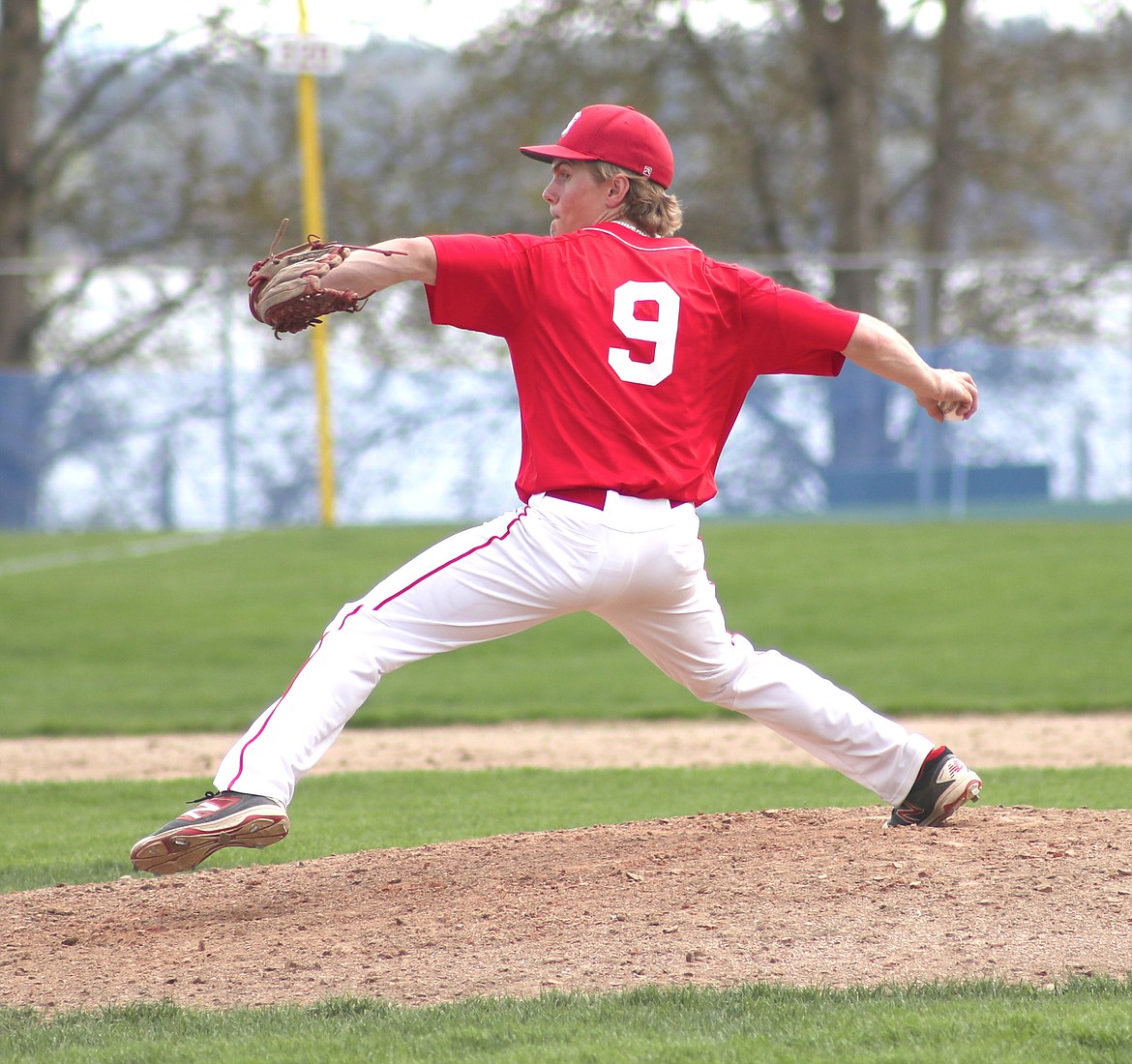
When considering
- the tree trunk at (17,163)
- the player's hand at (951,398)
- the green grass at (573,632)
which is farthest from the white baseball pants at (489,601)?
the tree trunk at (17,163)

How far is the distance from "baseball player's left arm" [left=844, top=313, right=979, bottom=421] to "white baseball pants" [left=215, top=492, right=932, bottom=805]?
64 cm

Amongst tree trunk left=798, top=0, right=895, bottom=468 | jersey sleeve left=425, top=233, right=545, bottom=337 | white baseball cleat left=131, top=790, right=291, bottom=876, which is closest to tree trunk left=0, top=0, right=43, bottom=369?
tree trunk left=798, top=0, right=895, bottom=468

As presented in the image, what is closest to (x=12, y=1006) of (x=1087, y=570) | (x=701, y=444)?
(x=701, y=444)

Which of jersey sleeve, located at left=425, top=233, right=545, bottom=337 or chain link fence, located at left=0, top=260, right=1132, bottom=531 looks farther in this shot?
chain link fence, located at left=0, top=260, right=1132, bottom=531

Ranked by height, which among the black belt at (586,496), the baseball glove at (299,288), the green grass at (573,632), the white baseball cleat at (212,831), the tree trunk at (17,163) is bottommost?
the green grass at (573,632)

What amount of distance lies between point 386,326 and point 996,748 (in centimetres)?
1119

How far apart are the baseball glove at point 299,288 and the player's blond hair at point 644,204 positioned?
698 mm

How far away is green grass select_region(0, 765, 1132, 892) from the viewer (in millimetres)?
5441

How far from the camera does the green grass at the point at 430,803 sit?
5441mm

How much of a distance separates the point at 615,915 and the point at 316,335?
12694mm

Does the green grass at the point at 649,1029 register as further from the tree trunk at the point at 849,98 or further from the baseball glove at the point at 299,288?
the tree trunk at the point at 849,98

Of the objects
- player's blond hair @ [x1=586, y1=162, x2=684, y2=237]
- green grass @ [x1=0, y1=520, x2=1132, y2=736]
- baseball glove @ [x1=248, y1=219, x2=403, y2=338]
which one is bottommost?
green grass @ [x1=0, y1=520, x2=1132, y2=736]

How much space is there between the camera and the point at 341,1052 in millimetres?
3154

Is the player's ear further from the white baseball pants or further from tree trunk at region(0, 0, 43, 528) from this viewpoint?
tree trunk at region(0, 0, 43, 528)
